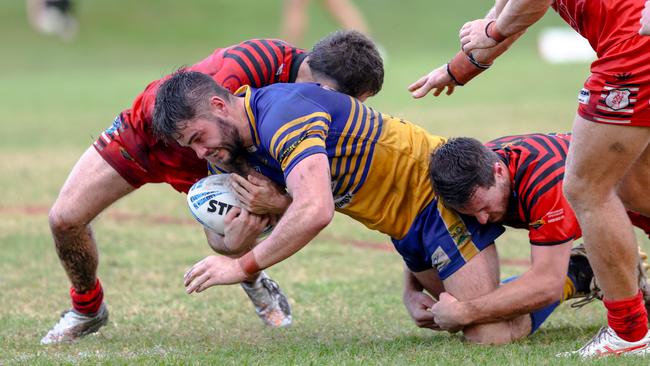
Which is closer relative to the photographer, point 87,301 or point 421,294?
point 421,294

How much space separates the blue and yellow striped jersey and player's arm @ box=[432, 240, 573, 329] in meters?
0.48

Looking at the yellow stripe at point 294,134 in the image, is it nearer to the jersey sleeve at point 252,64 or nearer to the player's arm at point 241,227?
the player's arm at point 241,227

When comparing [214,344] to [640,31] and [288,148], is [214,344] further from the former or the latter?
[640,31]

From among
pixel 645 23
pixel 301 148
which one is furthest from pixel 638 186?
pixel 301 148

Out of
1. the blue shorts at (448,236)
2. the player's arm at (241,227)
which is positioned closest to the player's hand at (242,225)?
the player's arm at (241,227)

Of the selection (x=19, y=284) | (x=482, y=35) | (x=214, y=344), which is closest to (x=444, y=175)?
(x=482, y=35)

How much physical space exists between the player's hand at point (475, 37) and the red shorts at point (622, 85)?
52cm

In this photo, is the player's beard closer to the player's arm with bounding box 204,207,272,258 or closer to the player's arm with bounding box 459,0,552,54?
the player's arm with bounding box 204,207,272,258

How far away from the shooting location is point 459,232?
470cm

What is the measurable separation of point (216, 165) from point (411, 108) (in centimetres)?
1132

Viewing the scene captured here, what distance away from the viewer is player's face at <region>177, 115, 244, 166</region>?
4406 mm

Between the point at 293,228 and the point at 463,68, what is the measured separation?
1.37 meters

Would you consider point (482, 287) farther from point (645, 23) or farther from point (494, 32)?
point (645, 23)

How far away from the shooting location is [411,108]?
15945 mm
